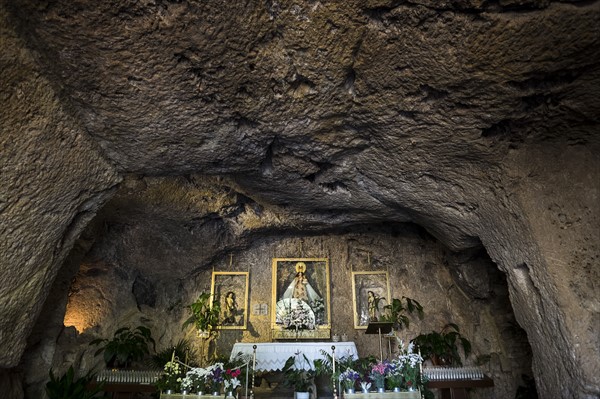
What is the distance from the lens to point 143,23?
3.38 metres

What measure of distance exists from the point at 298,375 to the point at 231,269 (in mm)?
2729

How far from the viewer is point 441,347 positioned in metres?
6.90

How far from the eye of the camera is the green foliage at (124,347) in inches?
262

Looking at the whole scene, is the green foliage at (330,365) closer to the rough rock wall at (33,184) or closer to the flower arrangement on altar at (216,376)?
the flower arrangement on altar at (216,376)

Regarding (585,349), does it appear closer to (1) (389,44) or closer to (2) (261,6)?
(1) (389,44)

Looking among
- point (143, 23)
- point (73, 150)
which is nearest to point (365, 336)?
point (73, 150)

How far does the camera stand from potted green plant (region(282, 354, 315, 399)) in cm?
574

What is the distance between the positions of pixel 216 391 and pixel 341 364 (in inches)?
64.3

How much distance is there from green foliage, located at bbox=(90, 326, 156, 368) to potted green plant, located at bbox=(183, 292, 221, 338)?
2.35 ft

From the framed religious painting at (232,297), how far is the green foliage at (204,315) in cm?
18

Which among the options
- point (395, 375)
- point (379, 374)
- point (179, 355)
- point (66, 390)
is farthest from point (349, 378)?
point (66, 390)

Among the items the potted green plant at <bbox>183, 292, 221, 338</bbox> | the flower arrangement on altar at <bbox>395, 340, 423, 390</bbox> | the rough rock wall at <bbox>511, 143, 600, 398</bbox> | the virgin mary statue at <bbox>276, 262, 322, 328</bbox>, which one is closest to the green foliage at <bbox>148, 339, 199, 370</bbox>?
the potted green plant at <bbox>183, 292, 221, 338</bbox>

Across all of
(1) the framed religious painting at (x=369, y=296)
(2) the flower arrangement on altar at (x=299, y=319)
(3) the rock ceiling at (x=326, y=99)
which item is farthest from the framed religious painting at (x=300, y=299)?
(3) the rock ceiling at (x=326, y=99)

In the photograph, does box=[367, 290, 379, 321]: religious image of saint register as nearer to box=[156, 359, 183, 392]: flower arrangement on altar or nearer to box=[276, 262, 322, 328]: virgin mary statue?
box=[276, 262, 322, 328]: virgin mary statue
